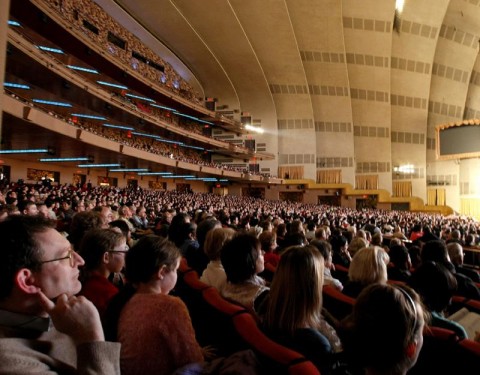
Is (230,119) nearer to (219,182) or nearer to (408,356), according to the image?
(219,182)

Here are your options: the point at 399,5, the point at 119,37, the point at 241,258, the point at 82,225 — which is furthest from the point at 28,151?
the point at 399,5

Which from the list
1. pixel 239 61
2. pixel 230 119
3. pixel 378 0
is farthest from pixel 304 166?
pixel 378 0

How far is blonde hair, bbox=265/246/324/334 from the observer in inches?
77.5

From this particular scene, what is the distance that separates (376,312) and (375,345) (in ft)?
0.38

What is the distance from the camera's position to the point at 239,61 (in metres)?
34.2

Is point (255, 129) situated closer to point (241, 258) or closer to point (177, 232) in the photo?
point (177, 232)

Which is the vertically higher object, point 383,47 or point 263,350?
point 383,47

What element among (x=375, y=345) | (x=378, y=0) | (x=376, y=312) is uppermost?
(x=378, y=0)

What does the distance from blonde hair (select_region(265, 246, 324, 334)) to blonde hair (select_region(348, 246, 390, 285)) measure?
3.74 feet

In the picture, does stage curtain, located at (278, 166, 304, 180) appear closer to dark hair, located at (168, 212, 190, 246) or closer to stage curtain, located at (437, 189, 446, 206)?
stage curtain, located at (437, 189, 446, 206)

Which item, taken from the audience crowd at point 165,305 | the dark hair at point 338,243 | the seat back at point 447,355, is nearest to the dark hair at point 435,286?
the audience crowd at point 165,305

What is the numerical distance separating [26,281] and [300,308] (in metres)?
1.23

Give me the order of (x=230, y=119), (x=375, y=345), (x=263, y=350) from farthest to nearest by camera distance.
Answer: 1. (x=230, y=119)
2. (x=263, y=350)
3. (x=375, y=345)

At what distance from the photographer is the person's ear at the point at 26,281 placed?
1.32 m
